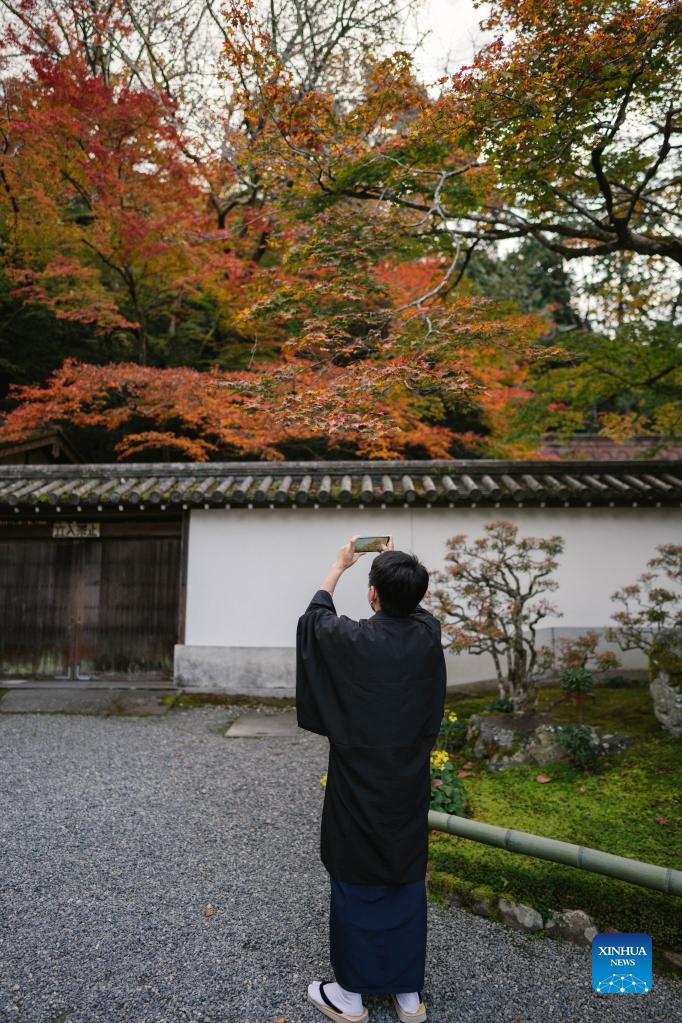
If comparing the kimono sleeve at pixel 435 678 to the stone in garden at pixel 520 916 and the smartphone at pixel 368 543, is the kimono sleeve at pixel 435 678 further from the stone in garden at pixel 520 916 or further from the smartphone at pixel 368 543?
the stone in garden at pixel 520 916

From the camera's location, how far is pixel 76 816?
5109 mm

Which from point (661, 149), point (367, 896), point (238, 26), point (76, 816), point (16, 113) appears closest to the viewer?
point (367, 896)

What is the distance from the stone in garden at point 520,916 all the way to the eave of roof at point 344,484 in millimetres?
5748

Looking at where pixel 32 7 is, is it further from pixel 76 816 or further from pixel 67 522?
pixel 76 816

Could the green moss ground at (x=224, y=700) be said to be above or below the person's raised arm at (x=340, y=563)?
below

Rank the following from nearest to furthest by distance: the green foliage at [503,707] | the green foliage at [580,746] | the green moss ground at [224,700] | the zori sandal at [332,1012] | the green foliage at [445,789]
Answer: the zori sandal at [332,1012], the green foliage at [445,789], the green foliage at [580,746], the green foliage at [503,707], the green moss ground at [224,700]

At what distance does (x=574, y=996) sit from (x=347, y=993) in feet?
3.65

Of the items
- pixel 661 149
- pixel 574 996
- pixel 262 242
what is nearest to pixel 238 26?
pixel 661 149

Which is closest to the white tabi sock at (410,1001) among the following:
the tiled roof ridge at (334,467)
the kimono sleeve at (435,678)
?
the kimono sleeve at (435,678)

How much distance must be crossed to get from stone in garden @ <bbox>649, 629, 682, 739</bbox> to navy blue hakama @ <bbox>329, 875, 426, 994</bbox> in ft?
13.0

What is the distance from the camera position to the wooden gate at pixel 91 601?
31.2 ft

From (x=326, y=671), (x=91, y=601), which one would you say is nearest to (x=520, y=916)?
(x=326, y=671)

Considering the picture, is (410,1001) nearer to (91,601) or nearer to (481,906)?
(481,906)

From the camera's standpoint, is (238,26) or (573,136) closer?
(573,136)
